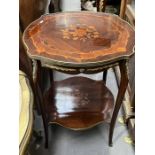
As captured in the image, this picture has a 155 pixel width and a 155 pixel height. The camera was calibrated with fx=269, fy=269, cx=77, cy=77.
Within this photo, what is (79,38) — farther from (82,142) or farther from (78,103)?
(82,142)

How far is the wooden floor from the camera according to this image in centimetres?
154

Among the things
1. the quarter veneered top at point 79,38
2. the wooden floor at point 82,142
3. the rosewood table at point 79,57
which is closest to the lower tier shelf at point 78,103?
the rosewood table at point 79,57

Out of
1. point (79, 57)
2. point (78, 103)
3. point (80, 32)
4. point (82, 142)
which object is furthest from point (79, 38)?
→ point (82, 142)

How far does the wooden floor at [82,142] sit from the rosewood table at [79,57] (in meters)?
0.05

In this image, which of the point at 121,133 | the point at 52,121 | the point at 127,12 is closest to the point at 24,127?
the point at 52,121

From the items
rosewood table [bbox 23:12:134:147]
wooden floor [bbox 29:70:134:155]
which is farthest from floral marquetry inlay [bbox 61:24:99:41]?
wooden floor [bbox 29:70:134:155]

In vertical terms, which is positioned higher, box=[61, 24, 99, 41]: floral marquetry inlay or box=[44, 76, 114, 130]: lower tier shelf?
box=[61, 24, 99, 41]: floral marquetry inlay

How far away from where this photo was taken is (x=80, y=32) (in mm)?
1396

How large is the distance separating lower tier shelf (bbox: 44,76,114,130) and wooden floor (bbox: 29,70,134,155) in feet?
0.43

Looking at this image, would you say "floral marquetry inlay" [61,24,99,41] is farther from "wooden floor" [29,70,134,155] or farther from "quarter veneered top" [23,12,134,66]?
"wooden floor" [29,70,134,155]

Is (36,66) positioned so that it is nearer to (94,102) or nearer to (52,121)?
(52,121)

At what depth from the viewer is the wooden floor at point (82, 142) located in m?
1.54

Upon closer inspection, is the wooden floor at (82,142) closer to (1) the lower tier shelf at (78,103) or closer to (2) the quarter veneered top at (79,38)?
(1) the lower tier shelf at (78,103)

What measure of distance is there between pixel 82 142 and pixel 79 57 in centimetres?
64
